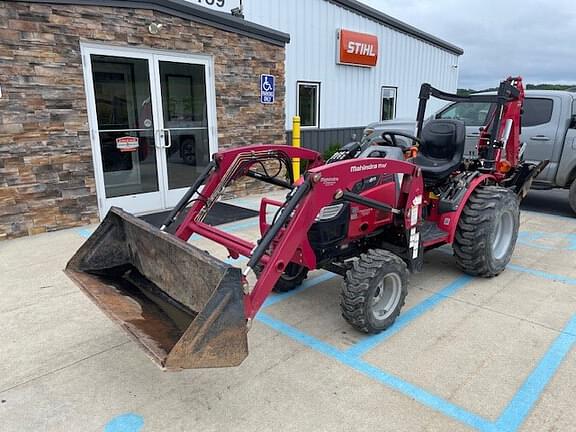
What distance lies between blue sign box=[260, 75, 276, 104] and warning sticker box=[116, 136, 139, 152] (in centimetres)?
258

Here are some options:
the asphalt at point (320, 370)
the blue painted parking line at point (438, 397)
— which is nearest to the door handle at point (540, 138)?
the asphalt at point (320, 370)

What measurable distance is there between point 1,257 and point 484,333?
16.4 feet

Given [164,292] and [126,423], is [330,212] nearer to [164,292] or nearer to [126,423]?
[164,292]

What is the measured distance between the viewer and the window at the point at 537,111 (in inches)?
269

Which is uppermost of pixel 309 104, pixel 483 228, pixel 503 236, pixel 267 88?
pixel 267 88

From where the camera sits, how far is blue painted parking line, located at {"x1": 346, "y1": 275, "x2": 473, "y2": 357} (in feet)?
10.2

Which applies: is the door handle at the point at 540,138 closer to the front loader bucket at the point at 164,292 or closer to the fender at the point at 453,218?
the fender at the point at 453,218

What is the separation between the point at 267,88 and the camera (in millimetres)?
8070

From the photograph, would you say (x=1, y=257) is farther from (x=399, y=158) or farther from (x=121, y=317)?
(x=399, y=158)

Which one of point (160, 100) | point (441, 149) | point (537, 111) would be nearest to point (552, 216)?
point (537, 111)

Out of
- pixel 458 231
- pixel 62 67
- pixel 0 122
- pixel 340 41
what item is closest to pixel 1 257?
pixel 0 122

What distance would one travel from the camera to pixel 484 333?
131 inches

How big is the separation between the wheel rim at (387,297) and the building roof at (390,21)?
8.79 m

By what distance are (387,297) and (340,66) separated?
865cm
